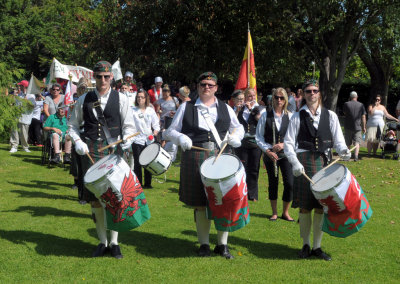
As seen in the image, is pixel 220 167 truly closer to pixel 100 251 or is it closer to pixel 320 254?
pixel 320 254

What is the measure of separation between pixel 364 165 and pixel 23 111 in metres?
9.51

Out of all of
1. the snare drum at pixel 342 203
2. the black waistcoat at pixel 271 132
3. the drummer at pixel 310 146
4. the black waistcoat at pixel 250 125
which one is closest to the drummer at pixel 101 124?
the drummer at pixel 310 146

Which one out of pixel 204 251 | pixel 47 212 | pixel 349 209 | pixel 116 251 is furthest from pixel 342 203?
pixel 47 212

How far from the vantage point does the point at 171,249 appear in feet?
19.5

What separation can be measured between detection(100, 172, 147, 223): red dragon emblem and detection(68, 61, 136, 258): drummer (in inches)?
20.3

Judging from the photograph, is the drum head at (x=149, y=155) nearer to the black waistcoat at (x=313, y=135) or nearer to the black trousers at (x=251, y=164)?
the black trousers at (x=251, y=164)

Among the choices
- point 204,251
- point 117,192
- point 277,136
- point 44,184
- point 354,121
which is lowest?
point 44,184

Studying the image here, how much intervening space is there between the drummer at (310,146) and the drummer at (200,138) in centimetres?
68

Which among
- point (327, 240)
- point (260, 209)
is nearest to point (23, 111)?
point (260, 209)

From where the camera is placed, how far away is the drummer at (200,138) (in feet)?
18.2

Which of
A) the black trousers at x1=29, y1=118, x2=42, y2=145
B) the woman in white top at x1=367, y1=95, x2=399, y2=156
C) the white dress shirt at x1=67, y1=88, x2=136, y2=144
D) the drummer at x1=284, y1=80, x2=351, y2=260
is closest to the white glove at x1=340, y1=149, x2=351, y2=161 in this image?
the drummer at x1=284, y1=80, x2=351, y2=260

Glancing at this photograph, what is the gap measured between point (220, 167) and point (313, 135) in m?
1.21

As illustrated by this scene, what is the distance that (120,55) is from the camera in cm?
2231

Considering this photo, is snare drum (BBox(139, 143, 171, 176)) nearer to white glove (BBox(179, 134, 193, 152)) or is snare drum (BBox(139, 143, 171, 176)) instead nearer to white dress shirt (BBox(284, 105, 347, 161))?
white glove (BBox(179, 134, 193, 152))
